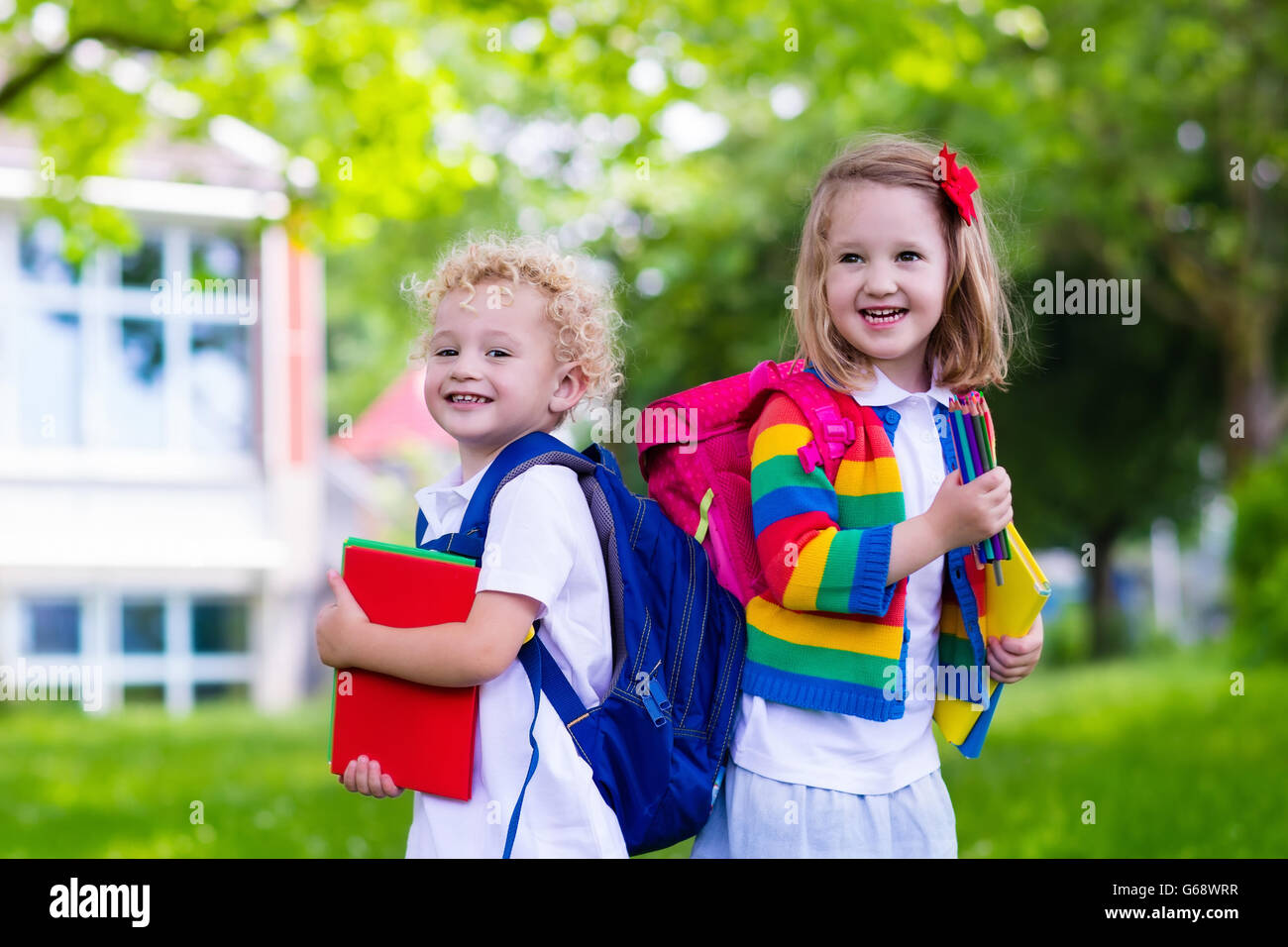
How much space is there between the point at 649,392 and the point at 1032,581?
14161 mm

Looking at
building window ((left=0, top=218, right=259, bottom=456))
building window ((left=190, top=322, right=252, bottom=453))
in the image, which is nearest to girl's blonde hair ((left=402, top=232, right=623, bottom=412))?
building window ((left=0, top=218, right=259, bottom=456))

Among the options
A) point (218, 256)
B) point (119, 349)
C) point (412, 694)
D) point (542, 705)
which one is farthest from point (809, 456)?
point (218, 256)

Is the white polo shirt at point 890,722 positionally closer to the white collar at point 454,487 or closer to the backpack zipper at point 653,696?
the backpack zipper at point 653,696

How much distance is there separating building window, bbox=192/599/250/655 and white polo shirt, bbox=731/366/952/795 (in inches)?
737

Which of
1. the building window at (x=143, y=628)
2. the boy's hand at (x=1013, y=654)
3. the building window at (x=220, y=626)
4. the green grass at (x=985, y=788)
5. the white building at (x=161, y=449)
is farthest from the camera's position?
the building window at (x=220, y=626)

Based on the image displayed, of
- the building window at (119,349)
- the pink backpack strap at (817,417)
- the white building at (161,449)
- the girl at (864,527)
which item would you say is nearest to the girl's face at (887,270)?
the girl at (864,527)

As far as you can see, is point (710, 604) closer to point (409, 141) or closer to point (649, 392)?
point (409, 141)

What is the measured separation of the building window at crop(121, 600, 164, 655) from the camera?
1900 cm

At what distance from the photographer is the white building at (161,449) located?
57.4 feet

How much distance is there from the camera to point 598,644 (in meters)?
2.14

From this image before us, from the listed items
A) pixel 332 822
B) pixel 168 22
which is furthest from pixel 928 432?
Result: pixel 168 22

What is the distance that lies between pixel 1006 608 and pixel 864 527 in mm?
299

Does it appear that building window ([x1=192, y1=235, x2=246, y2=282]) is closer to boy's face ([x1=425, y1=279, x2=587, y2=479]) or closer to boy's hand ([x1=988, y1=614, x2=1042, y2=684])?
→ boy's face ([x1=425, y1=279, x2=587, y2=479])

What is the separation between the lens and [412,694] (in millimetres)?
2074
